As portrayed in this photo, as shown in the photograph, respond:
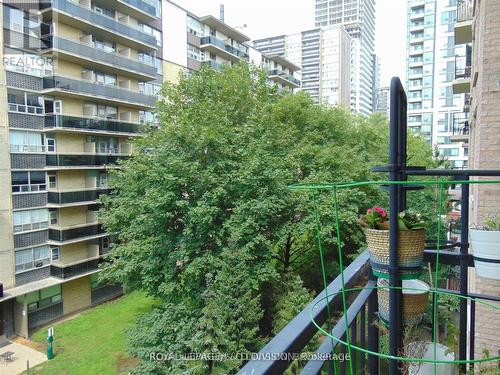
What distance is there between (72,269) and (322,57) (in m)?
73.2

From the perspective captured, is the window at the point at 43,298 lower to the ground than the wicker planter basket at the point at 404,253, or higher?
lower

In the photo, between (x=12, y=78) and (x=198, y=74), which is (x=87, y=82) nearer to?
(x=12, y=78)

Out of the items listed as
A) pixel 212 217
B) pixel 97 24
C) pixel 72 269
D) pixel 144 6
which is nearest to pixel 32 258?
→ pixel 72 269

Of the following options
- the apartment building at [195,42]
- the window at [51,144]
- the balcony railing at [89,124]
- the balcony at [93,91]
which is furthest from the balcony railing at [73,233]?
the apartment building at [195,42]

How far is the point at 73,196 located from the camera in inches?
587

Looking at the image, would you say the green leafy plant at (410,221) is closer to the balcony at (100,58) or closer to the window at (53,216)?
the balcony at (100,58)

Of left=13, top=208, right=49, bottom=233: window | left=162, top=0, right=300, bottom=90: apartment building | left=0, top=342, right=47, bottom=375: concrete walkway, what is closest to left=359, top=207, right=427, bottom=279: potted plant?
left=0, top=342, right=47, bottom=375: concrete walkway

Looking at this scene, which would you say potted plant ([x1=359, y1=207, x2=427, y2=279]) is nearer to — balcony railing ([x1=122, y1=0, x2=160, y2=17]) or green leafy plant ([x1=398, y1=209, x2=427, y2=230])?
green leafy plant ([x1=398, y1=209, x2=427, y2=230])

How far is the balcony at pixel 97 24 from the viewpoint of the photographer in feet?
45.6

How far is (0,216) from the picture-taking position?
12938mm

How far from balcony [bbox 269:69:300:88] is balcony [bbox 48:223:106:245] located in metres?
20.8

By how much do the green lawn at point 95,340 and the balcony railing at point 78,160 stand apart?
633 centimetres

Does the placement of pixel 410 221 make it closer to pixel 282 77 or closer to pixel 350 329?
pixel 350 329

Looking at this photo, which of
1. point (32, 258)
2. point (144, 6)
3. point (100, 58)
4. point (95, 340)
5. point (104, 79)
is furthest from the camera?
point (144, 6)
